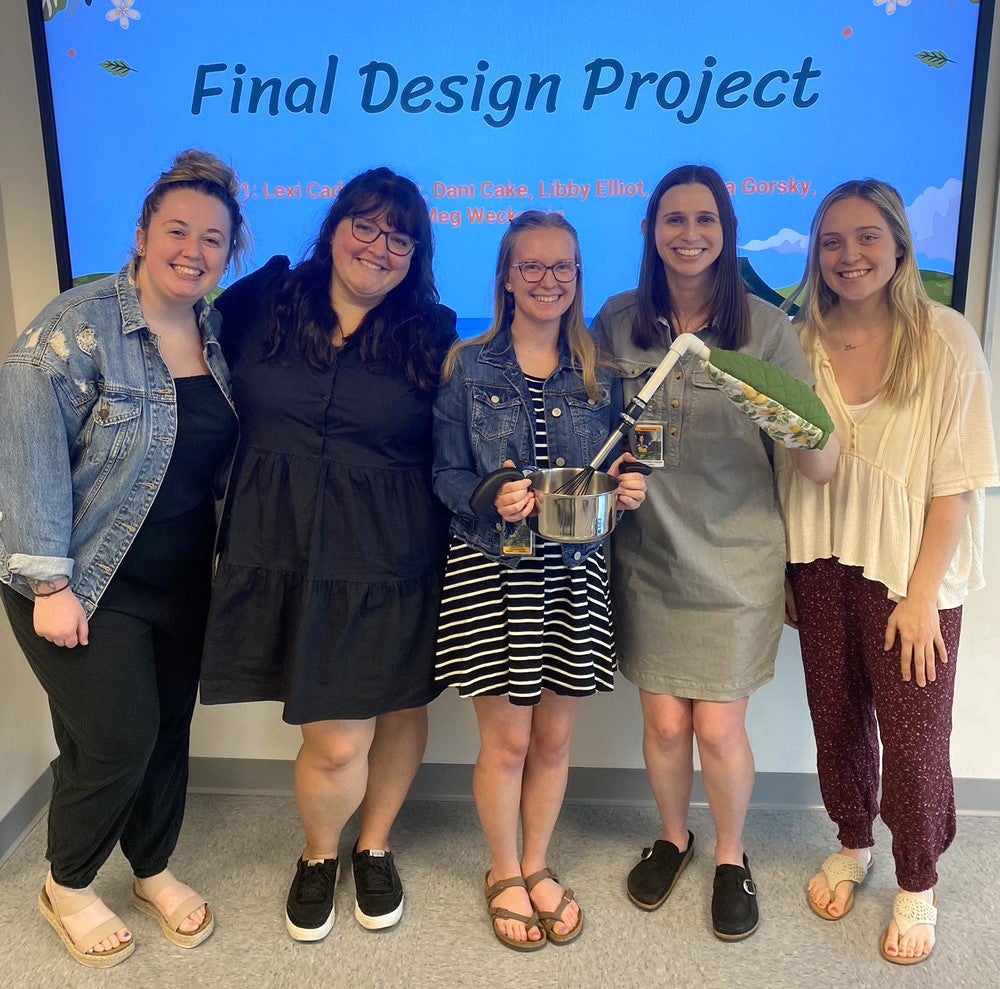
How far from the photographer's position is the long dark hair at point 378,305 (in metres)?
1.58

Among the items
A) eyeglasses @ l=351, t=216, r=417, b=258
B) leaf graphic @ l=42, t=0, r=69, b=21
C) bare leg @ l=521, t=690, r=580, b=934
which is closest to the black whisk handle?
bare leg @ l=521, t=690, r=580, b=934

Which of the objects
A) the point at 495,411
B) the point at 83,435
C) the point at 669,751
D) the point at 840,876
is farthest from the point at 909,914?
the point at 83,435

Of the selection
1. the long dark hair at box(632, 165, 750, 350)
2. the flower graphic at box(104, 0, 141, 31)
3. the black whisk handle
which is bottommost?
the black whisk handle

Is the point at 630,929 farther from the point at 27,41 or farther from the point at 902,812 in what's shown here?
the point at 27,41

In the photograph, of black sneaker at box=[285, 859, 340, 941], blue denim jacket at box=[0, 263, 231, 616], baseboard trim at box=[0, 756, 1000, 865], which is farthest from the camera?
baseboard trim at box=[0, 756, 1000, 865]

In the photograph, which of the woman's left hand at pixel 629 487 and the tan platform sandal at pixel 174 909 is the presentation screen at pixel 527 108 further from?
the tan platform sandal at pixel 174 909

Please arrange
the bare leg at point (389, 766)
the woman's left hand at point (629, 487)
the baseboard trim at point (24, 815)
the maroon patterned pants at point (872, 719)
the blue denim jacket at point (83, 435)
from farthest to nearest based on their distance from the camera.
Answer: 1. the baseboard trim at point (24, 815)
2. the bare leg at point (389, 766)
3. the maroon patterned pants at point (872, 719)
4. the woman's left hand at point (629, 487)
5. the blue denim jacket at point (83, 435)

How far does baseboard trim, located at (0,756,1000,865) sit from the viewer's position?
7.29ft

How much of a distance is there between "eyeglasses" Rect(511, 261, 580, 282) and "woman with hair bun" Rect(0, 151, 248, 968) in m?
0.55

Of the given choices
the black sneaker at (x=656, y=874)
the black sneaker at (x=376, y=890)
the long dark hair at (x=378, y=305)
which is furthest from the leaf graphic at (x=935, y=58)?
the black sneaker at (x=376, y=890)

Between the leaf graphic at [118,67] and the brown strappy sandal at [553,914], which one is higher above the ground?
the leaf graphic at [118,67]

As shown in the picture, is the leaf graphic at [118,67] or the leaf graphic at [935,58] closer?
the leaf graphic at [935,58]

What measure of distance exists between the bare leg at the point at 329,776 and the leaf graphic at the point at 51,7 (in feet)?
5.64

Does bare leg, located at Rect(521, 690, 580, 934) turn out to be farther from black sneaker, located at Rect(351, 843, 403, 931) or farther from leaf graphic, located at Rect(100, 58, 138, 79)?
leaf graphic, located at Rect(100, 58, 138, 79)
